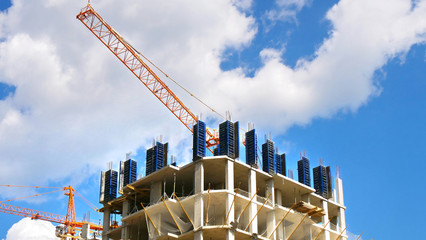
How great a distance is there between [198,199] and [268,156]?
14144 millimetres

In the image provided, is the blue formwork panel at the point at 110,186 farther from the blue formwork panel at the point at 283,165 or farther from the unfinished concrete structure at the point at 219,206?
the blue formwork panel at the point at 283,165

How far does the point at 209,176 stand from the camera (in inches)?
3684

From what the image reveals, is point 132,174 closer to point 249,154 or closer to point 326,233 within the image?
point 249,154

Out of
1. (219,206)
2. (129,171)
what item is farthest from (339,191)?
(129,171)

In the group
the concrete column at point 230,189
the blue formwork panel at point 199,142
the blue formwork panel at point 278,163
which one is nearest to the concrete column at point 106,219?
the blue formwork panel at point 199,142

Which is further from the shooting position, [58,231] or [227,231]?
[58,231]

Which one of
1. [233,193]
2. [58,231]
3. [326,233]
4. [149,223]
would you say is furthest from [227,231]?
[58,231]

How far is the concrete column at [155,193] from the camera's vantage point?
93.6 metres

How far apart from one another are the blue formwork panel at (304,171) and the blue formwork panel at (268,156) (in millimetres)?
8149

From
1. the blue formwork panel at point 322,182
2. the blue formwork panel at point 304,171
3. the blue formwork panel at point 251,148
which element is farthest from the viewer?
the blue formwork panel at point 322,182

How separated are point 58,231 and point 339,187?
87.5 m

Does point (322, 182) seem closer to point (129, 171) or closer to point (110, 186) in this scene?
point (129, 171)

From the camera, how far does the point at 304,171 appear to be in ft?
336

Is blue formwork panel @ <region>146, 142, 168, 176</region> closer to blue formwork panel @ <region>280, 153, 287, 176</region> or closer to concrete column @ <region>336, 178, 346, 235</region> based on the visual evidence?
blue formwork panel @ <region>280, 153, 287, 176</region>
